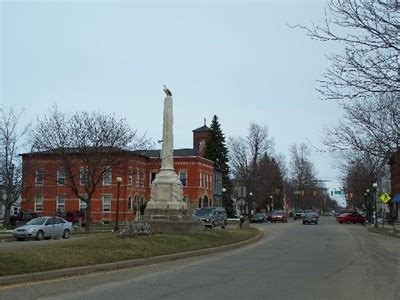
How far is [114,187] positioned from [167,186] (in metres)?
46.1

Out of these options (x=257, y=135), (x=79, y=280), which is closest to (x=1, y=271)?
(x=79, y=280)

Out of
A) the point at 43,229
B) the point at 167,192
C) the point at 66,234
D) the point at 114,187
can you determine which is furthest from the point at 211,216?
the point at 114,187

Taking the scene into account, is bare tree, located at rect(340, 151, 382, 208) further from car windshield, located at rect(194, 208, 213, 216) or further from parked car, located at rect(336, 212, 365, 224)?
car windshield, located at rect(194, 208, 213, 216)

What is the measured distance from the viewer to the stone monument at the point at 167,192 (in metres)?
28.4

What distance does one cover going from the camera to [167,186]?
29.3m

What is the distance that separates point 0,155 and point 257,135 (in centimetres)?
5441

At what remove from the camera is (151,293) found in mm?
11367

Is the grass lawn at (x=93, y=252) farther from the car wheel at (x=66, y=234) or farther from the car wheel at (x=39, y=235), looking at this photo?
the car wheel at (x=66, y=234)

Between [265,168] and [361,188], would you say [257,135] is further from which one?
[361,188]

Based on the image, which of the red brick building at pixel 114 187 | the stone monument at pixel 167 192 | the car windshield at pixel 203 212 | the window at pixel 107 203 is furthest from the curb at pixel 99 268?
the window at pixel 107 203

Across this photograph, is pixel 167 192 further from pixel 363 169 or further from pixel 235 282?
→ pixel 363 169

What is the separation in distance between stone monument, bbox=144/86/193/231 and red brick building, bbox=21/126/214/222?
84.9 ft

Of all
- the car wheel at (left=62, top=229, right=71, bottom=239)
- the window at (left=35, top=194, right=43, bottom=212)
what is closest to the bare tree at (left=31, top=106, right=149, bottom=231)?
the car wheel at (left=62, top=229, right=71, bottom=239)

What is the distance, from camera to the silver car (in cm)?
3353
